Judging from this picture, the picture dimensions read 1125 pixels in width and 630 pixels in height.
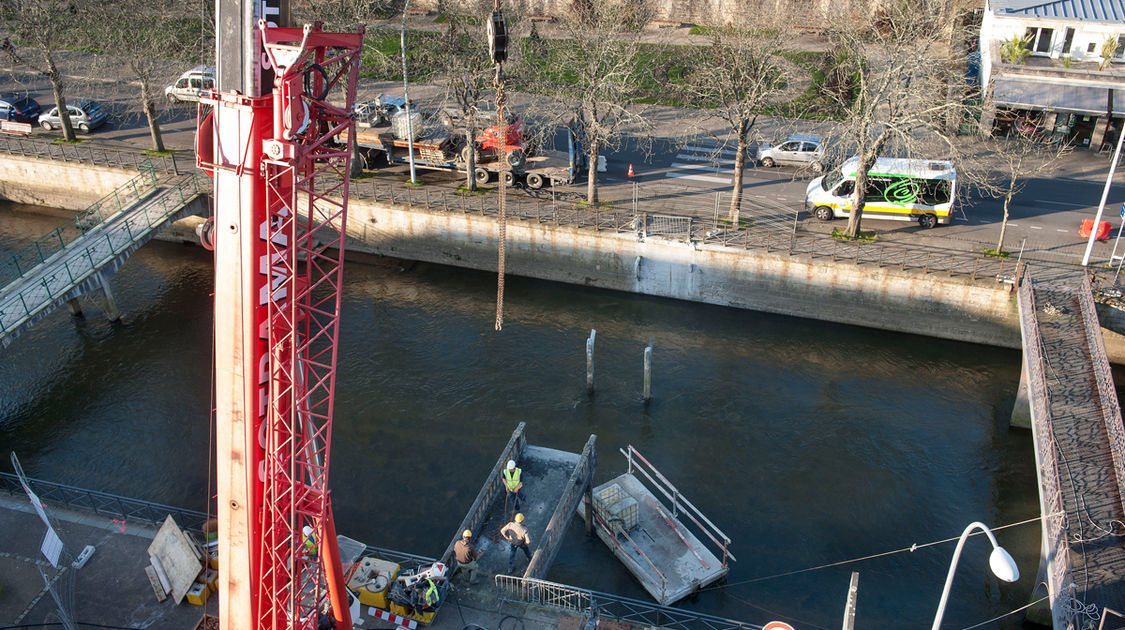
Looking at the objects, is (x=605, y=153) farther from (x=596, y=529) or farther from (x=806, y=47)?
(x=596, y=529)

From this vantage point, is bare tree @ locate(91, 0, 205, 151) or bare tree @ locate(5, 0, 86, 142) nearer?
bare tree @ locate(5, 0, 86, 142)

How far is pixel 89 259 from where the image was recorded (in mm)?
29906

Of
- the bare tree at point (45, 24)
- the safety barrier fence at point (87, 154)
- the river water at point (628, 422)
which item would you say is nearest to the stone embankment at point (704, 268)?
the river water at point (628, 422)

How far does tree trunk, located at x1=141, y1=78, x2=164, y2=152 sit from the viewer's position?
3709 cm

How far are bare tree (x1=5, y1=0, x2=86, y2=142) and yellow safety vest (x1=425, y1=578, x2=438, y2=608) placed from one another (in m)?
31.5

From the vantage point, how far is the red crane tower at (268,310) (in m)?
11.2

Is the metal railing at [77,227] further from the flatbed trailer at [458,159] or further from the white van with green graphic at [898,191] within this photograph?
the white van with green graphic at [898,191]

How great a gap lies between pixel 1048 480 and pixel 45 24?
129 ft

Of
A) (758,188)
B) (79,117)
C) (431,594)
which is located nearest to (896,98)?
(758,188)

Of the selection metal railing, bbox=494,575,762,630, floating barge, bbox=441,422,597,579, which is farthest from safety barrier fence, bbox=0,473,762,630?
floating barge, bbox=441,422,597,579

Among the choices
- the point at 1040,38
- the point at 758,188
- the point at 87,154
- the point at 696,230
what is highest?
the point at 1040,38

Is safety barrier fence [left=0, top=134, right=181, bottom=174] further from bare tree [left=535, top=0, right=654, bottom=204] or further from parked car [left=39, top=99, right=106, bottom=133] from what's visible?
bare tree [left=535, top=0, right=654, bottom=204]

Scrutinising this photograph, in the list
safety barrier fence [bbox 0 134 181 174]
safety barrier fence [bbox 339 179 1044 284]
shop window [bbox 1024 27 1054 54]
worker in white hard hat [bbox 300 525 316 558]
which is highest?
shop window [bbox 1024 27 1054 54]

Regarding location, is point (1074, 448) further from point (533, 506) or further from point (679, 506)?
point (533, 506)
